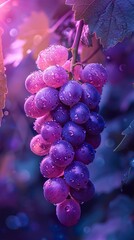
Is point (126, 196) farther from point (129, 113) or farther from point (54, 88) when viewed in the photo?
point (54, 88)

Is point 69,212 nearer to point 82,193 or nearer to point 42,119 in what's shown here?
point 82,193

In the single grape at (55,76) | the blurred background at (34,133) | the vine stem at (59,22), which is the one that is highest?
the vine stem at (59,22)

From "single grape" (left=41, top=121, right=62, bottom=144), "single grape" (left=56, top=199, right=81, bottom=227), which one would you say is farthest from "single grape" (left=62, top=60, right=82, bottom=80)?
"single grape" (left=56, top=199, right=81, bottom=227)

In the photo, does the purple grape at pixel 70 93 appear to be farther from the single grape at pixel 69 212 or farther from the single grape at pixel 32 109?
the single grape at pixel 69 212

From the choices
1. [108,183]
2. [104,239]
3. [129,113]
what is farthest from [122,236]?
[129,113]

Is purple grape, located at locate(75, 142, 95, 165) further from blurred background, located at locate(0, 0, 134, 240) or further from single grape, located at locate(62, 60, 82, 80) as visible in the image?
blurred background, located at locate(0, 0, 134, 240)

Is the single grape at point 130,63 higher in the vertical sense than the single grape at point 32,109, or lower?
lower

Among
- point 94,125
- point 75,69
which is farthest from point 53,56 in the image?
point 94,125

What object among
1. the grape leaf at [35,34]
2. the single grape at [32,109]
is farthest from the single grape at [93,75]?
the grape leaf at [35,34]
